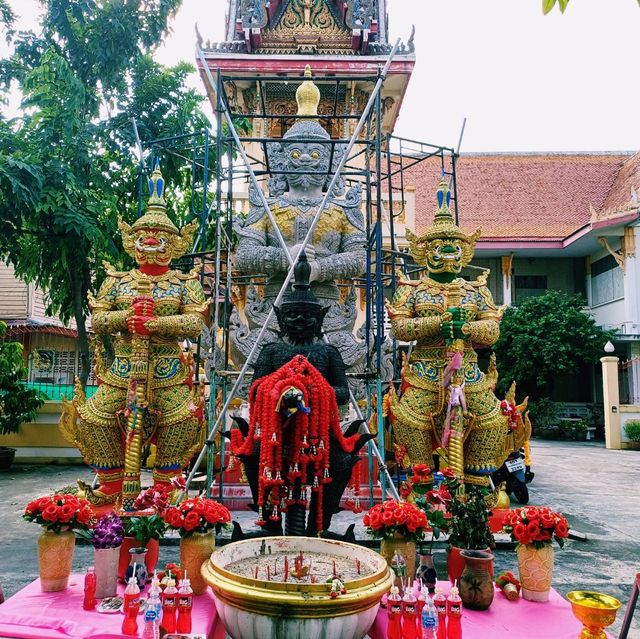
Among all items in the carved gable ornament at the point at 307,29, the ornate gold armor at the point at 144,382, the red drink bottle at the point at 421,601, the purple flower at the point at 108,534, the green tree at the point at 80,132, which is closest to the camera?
the red drink bottle at the point at 421,601

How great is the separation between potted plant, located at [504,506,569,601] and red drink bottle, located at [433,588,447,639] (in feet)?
2.76

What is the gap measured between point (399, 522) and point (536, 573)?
0.94 m

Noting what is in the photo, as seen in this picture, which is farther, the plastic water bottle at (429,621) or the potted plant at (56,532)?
the potted plant at (56,532)

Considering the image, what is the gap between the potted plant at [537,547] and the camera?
12.3ft

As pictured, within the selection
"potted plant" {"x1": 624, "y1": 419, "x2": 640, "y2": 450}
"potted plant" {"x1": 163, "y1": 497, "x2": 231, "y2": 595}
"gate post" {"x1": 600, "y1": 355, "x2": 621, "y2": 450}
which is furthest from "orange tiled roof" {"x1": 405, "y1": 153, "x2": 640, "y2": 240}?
"potted plant" {"x1": 163, "y1": 497, "x2": 231, "y2": 595}

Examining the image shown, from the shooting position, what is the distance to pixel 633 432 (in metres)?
16.0

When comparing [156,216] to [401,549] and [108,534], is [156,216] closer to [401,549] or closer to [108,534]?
[108,534]

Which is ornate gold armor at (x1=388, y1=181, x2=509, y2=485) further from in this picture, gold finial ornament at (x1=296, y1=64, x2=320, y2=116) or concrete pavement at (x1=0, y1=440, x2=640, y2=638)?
gold finial ornament at (x1=296, y1=64, x2=320, y2=116)

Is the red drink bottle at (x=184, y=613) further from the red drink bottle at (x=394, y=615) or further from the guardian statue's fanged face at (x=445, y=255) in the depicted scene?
the guardian statue's fanged face at (x=445, y=255)

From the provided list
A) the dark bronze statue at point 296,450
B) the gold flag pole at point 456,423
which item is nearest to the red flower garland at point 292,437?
the dark bronze statue at point 296,450

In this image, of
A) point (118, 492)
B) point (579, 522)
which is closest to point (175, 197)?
point (118, 492)

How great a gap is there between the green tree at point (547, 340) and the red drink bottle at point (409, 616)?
1619 centimetres

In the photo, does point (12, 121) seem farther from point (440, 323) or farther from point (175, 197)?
point (440, 323)

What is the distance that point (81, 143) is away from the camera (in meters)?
10.8
